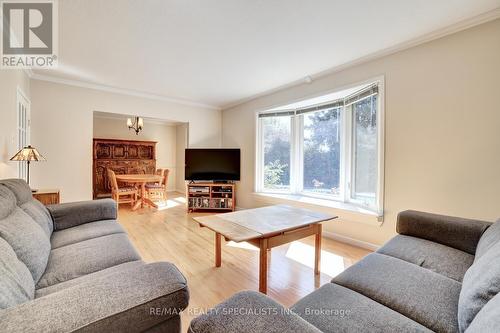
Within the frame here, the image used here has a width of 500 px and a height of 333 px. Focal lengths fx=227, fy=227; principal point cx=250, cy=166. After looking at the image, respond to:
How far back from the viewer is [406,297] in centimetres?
110

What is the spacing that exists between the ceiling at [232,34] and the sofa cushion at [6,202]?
5.01 ft

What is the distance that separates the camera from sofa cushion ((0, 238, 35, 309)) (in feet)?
2.57

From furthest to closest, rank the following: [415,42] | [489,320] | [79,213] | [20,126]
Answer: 1. [20,126]
2. [415,42]
3. [79,213]
4. [489,320]

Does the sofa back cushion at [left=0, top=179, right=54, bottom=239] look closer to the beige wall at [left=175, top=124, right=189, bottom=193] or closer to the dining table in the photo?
the dining table

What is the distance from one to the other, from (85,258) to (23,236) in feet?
1.13

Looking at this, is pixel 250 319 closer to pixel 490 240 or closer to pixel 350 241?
pixel 490 240

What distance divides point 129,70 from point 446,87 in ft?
12.4

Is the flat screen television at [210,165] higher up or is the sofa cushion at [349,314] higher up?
the flat screen television at [210,165]

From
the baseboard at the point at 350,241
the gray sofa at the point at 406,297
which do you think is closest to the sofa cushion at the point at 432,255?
the gray sofa at the point at 406,297

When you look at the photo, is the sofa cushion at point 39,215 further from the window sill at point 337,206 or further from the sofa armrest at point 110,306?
the window sill at point 337,206

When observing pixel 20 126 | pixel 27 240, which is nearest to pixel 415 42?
pixel 27 240

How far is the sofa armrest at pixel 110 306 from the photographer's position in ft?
2.17

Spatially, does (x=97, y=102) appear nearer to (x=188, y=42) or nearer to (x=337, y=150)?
(x=188, y=42)

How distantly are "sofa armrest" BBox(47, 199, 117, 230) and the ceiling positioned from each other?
170cm
